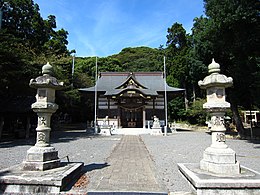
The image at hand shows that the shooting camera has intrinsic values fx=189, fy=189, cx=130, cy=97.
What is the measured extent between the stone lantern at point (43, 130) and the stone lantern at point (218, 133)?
380cm

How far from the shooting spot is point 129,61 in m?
65.2

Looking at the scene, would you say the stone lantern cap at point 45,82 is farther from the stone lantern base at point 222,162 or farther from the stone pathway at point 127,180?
the stone lantern base at point 222,162

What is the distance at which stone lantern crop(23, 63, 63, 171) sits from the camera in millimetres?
4517

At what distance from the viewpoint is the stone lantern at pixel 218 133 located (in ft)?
13.9

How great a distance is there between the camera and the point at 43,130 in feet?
15.9

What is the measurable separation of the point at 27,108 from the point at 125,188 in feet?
43.5

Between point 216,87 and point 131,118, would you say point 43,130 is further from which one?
point 131,118

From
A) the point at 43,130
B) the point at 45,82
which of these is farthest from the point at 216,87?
the point at 43,130

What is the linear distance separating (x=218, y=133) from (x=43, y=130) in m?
4.37

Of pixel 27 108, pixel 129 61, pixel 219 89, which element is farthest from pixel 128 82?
pixel 129 61

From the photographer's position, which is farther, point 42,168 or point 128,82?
point 128,82

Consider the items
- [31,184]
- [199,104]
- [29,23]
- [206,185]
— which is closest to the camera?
[206,185]

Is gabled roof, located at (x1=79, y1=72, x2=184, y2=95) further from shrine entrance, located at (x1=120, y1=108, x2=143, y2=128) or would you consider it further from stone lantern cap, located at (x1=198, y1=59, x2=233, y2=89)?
stone lantern cap, located at (x1=198, y1=59, x2=233, y2=89)

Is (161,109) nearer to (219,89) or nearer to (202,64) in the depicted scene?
(202,64)
